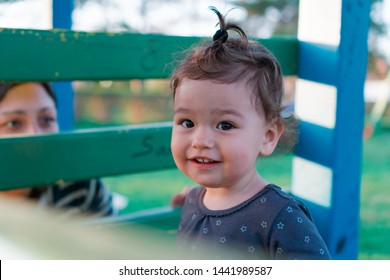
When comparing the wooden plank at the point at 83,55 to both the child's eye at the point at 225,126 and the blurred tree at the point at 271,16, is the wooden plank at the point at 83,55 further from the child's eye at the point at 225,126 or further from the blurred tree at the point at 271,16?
the blurred tree at the point at 271,16

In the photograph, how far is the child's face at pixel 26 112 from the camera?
2656 millimetres

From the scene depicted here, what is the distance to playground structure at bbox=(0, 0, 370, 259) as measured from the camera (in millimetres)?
1939

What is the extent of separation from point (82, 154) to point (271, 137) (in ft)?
2.20

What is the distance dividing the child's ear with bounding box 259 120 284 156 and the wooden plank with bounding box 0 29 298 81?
1.51 feet

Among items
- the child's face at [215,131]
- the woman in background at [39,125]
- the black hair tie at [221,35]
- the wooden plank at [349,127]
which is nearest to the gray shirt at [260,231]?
the child's face at [215,131]

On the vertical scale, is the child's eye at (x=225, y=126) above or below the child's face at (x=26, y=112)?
above

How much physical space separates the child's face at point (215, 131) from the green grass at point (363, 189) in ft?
6.11

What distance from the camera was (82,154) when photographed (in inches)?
82.4

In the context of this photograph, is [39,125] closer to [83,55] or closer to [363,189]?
[83,55]

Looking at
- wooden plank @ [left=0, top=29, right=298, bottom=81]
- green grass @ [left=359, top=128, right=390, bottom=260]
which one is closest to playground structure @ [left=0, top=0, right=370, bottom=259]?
wooden plank @ [left=0, top=29, right=298, bottom=81]

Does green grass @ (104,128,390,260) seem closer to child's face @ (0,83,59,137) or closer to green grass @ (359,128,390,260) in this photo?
green grass @ (359,128,390,260)

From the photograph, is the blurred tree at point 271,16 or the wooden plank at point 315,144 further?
the blurred tree at point 271,16

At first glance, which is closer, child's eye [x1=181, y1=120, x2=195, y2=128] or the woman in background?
child's eye [x1=181, y1=120, x2=195, y2=128]

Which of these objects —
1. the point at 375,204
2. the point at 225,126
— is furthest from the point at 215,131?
the point at 375,204
